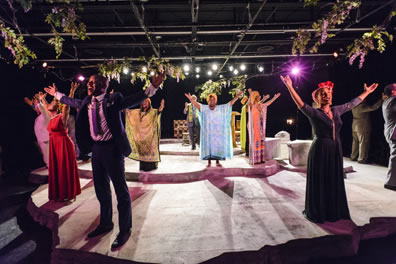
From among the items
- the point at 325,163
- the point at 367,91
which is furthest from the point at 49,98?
the point at 367,91

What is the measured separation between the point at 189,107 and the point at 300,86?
20.6ft

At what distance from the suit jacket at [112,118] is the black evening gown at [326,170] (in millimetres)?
2065

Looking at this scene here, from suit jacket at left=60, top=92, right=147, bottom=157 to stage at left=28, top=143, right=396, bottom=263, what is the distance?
1.03 m

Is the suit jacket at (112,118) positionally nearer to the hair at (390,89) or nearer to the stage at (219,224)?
the stage at (219,224)

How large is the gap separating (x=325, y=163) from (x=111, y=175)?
2.50 meters

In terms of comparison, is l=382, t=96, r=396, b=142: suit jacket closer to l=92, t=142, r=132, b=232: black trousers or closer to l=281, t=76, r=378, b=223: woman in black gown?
l=281, t=76, r=378, b=223: woman in black gown

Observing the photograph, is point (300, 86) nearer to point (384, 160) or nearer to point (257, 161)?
point (384, 160)

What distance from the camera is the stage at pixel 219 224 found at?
1920 millimetres

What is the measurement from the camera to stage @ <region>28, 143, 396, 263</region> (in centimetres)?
192

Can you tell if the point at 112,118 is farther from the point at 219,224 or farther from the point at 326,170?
the point at 326,170

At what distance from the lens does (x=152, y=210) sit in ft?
9.60

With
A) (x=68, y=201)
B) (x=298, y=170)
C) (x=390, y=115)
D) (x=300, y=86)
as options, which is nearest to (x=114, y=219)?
(x=68, y=201)

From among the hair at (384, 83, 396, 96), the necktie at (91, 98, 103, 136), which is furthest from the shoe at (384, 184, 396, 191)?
the necktie at (91, 98, 103, 136)

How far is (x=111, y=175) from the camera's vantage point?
2043 millimetres
